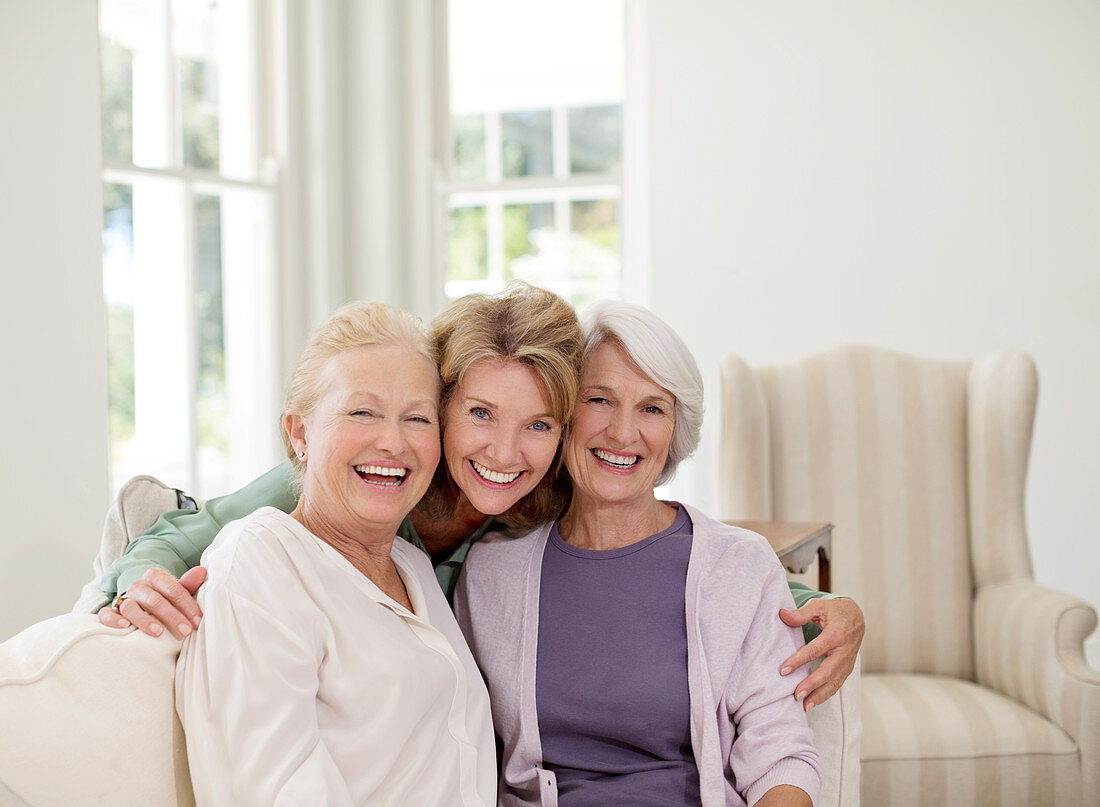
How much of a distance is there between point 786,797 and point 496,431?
70 cm

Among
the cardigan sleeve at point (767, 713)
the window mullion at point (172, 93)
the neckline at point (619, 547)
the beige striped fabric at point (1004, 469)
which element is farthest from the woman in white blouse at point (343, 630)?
the window mullion at point (172, 93)

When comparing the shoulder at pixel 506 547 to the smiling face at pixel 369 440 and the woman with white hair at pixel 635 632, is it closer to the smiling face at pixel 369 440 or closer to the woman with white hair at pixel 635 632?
the woman with white hair at pixel 635 632

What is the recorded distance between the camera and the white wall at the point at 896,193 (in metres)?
3.63

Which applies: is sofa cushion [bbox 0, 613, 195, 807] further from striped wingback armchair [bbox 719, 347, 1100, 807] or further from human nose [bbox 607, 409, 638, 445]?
striped wingback armchair [bbox 719, 347, 1100, 807]

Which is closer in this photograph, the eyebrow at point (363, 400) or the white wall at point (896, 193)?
the eyebrow at point (363, 400)

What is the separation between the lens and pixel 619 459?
1712 millimetres

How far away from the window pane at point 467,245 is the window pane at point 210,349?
994mm

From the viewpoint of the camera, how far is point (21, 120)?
8.55 ft

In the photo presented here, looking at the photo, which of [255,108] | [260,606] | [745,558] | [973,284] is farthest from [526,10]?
[260,606]

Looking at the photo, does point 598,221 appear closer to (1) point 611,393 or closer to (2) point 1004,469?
(2) point 1004,469

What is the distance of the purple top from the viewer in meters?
1.61

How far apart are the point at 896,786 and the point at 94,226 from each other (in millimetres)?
2511

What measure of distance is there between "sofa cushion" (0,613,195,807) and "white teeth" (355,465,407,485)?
1.13 ft

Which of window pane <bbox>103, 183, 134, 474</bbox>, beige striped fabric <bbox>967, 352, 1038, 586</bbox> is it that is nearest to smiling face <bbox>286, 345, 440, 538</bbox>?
beige striped fabric <bbox>967, 352, 1038, 586</bbox>
